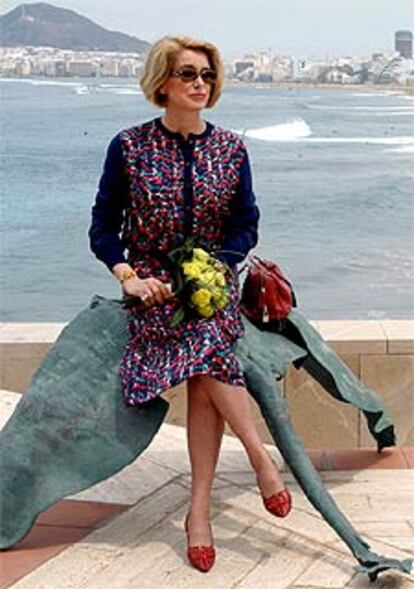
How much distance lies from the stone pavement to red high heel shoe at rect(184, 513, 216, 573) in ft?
0.07

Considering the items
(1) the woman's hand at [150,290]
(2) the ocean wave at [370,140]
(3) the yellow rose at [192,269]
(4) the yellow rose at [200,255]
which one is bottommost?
(2) the ocean wave at [370,140]

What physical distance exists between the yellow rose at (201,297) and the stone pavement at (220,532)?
0.82m

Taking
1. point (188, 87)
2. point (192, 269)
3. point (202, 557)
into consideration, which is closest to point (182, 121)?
point (188, 87)

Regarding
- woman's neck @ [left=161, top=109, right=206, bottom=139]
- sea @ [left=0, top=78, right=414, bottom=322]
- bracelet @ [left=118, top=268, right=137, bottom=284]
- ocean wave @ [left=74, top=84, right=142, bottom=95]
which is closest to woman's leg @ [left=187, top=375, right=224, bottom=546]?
bracelet @ [left=118, top=268, right=137, bottom=284]

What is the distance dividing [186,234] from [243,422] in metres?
0.61

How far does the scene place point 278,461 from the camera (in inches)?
197

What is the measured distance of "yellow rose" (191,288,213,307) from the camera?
378 cm

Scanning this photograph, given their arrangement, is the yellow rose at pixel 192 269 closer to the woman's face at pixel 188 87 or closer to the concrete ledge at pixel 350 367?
the woman's face at pixel 188 87

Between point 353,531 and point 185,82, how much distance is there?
1.46 meters

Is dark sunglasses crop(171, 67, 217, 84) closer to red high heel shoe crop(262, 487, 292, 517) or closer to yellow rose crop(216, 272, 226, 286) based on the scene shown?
yellow rose crop(216, 272, 226, 286)

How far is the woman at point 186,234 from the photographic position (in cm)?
381

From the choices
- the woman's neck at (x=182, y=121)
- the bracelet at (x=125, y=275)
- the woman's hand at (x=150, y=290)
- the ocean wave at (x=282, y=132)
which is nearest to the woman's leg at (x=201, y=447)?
the woman's hand at (x=150, y=290)

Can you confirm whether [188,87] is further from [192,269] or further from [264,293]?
[264,293]

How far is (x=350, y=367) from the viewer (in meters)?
5.82
